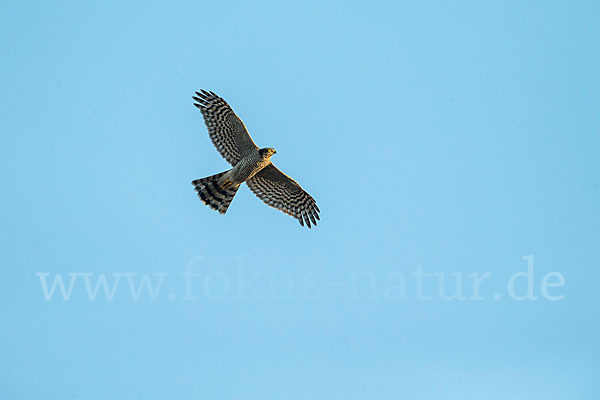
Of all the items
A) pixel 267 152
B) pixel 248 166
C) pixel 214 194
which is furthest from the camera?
pixel 214 194

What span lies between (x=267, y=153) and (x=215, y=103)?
159 centimetres

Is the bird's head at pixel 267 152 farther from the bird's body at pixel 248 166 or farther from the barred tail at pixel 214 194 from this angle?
the barred tail at pixel 214 194

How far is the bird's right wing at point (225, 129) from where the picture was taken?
18.1m

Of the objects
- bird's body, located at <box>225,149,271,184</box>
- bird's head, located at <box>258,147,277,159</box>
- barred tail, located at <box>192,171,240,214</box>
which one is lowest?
barred tail, located at <box>192,171,240,214</box>

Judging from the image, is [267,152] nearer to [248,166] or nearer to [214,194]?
[248,166]

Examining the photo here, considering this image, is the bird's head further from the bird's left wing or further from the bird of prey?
the bird's left wing

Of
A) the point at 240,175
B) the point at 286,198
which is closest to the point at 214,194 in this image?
the point at 240,175

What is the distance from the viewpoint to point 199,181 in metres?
18.8

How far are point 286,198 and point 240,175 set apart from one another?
131 centimetres

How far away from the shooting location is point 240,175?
18.4 meters

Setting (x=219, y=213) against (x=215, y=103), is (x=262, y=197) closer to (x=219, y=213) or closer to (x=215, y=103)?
(x=219, y=213)

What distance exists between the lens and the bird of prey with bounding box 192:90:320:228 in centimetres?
1814

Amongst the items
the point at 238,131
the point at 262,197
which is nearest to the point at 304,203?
the point at 262,197

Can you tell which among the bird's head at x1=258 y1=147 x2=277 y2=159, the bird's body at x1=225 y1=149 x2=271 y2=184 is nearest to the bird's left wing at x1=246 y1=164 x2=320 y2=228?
the bird's body at x1=225 y1=149 x2=271 y2=184
